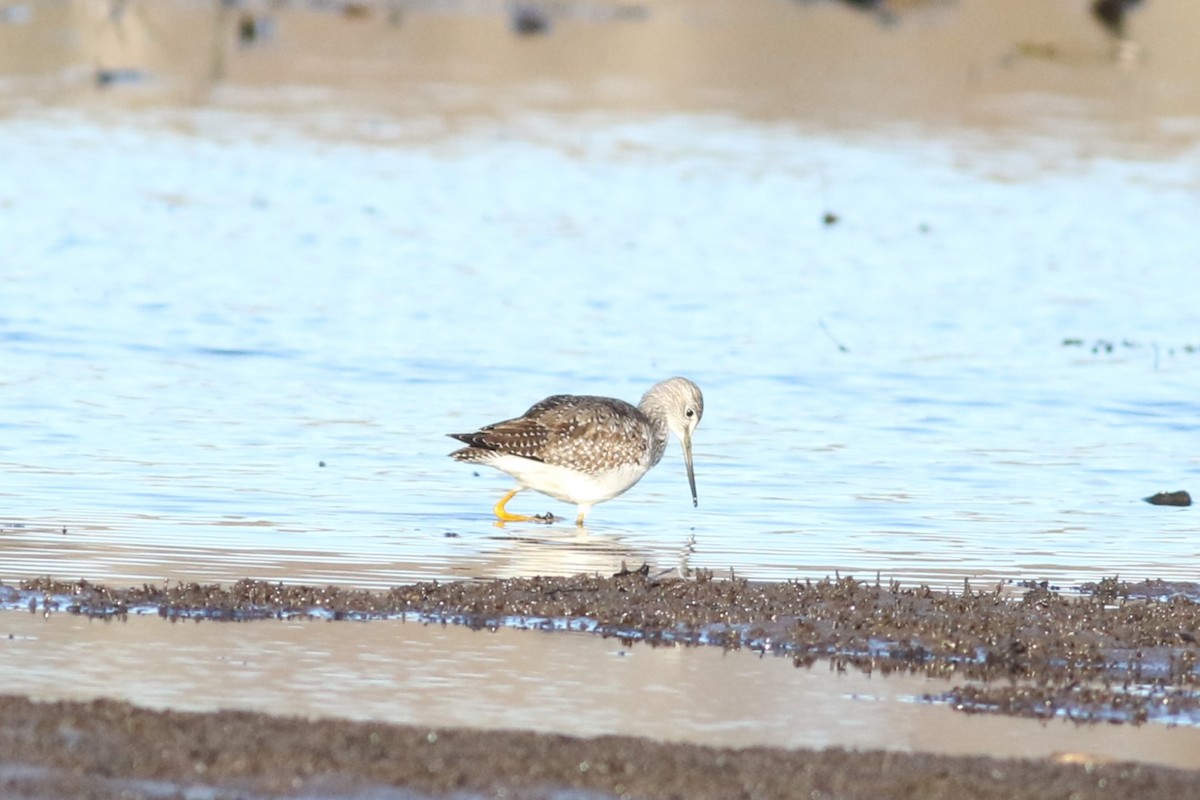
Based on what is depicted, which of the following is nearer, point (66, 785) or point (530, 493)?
point (66, 785)

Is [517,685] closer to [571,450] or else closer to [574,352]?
[571,450]

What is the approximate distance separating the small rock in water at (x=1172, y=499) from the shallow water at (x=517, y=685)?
Result: 16.6 ft

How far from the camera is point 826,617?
9.20m

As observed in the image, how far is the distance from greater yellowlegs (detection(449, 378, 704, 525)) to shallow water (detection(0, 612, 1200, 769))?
3.08 m

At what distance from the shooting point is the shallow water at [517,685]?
7602 millimetres

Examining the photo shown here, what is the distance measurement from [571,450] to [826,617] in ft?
10.2

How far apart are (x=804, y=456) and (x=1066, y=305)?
8.02 metres

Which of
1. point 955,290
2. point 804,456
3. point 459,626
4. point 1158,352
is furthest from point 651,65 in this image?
point 459,626

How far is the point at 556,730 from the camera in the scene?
7.50 metres

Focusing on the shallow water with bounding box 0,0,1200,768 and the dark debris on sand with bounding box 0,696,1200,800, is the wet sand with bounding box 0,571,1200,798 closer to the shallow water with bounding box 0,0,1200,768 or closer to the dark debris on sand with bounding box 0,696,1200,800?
the dark debris on sand with bounding box 0,696,1200,800

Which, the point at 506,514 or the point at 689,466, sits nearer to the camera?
the point at 506,514

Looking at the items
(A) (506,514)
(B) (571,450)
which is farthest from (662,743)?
(A) (506,514)

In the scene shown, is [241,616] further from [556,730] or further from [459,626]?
[556,730]

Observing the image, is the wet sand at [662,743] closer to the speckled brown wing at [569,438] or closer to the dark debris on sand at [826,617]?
the dark debris on sand at [826,617]
